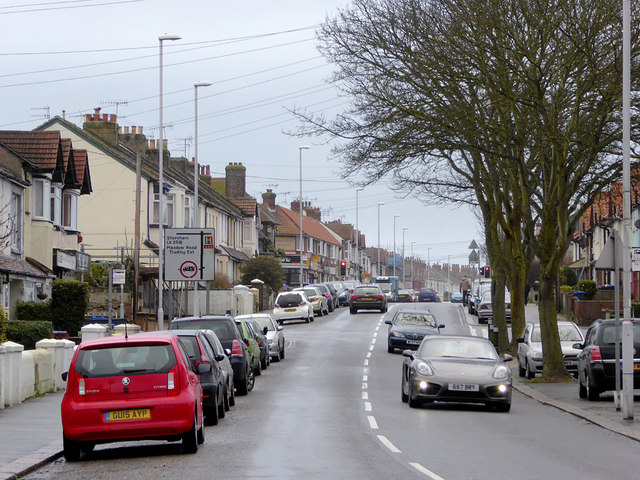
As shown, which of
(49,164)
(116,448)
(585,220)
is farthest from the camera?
(585,220)

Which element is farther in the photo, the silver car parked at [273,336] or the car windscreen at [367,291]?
the car windscreen at [367,291]

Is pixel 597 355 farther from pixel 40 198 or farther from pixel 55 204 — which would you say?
pixel 55 204

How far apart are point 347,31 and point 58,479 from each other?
1667 centimetres

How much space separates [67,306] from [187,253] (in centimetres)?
427

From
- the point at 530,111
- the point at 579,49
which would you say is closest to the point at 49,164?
the point at 530,111

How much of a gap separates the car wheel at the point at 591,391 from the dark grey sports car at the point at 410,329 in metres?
14.3

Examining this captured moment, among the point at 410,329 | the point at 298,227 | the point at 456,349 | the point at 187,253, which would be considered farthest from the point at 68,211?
the point at 298,227

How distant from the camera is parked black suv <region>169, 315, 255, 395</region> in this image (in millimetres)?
22516

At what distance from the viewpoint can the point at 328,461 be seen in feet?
40.6

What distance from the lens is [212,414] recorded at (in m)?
17.1

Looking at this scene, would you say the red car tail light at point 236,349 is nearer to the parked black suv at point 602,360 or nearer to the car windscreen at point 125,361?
the parked black suv at point 602,360

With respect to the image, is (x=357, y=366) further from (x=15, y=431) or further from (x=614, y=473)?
(x=614, y=473)

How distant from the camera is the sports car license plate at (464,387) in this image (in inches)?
770

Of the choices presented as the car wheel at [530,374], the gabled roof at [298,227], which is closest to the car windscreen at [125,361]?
the car wheel at [530,374]
